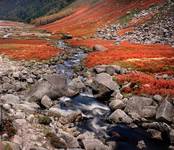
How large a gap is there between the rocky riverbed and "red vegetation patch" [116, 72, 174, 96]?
132 cm

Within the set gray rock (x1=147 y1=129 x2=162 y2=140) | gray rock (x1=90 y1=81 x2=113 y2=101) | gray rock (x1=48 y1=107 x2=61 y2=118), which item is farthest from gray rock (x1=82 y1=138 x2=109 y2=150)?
gray rock (x1=90 y1=81 x2=113 y2=101)

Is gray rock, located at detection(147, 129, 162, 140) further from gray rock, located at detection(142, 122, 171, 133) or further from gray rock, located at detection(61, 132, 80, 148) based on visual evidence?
gray rock, located at detection(61, 132, 80, 148)

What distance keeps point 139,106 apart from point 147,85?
19.9 ft

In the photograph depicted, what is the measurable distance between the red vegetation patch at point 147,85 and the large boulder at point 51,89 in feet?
17.7

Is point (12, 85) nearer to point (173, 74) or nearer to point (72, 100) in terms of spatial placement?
point (72, 100)

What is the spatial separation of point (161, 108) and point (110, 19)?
74.8 m

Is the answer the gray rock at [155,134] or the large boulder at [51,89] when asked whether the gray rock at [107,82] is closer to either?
the large boulder at [51,89]

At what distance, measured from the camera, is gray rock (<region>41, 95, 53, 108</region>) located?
92.7 feet

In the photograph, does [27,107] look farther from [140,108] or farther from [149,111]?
[149,111]

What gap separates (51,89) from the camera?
99.8 ft

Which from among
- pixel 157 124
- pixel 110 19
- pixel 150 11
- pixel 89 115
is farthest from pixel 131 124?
pixel 110 19

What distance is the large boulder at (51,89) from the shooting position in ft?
95.7

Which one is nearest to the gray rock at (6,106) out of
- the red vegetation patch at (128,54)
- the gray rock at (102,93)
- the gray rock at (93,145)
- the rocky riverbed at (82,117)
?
the rocky riverbed at (82,117)

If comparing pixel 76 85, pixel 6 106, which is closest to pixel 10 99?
pixel 6 106
